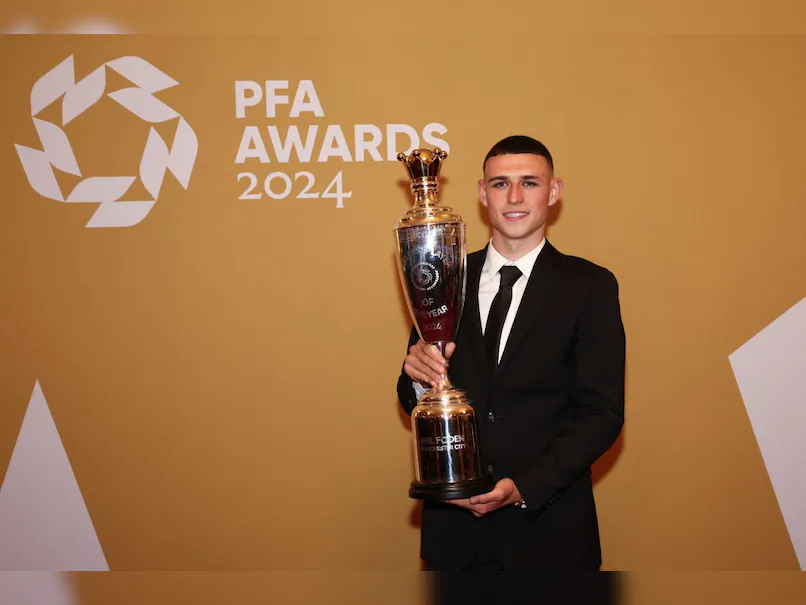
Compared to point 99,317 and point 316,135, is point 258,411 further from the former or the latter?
point 316,135

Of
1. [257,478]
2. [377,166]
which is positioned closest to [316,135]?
[377,166]

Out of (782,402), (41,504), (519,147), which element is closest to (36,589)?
(519,147)

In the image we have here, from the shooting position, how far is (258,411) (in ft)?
10.4

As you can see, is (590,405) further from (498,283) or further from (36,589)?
(36,589)

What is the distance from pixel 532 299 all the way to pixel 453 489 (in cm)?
49

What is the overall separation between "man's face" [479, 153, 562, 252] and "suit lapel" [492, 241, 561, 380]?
68 mm

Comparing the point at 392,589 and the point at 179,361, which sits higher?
the point at 179,361

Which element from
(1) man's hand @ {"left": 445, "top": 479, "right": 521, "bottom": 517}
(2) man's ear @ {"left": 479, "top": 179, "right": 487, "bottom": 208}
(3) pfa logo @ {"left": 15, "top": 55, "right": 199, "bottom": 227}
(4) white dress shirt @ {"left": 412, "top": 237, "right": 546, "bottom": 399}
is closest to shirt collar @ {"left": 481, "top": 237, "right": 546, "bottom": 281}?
(4) white dress shirt @ {"left": 412, "top": 237, "right": 546, "bottom": 399}

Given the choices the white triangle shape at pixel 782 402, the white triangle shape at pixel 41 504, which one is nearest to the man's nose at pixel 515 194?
the white triangle shape at pixel 782 402

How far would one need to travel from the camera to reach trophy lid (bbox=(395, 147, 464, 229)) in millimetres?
2117

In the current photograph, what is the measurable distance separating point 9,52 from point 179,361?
117 cm

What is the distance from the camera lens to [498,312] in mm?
2225

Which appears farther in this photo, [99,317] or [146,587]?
[99,317]

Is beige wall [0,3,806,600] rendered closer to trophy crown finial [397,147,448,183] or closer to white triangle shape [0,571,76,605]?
trophy crown finial [397,147,448,183]
